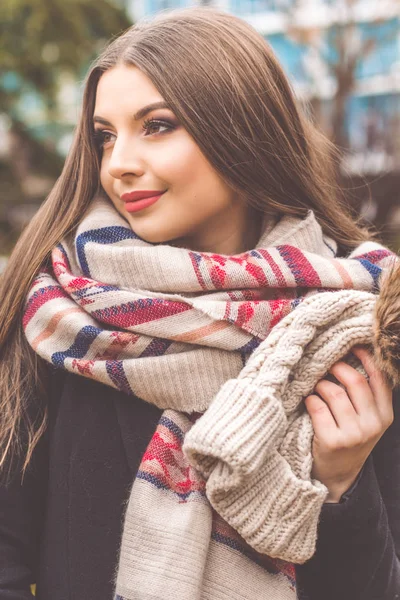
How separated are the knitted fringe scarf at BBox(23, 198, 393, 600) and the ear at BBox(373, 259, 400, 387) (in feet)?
0.10

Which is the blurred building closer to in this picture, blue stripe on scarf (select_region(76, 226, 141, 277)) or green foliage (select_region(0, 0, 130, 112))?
green foliage (select_region(0, 0, 130, 112))

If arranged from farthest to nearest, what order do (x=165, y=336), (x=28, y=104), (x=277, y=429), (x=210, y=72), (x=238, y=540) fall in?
(x=28, y=104), (x=210, y=72), (x=165, y=336), (x=238, y=540), (x=277, y=429)

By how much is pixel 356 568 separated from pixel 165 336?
24.9 inches

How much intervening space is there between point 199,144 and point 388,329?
0.60m

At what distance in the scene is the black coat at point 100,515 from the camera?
1413mm

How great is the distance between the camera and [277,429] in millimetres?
1226

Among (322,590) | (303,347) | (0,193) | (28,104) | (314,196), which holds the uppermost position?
(314,196)

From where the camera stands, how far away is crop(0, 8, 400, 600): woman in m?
1.36

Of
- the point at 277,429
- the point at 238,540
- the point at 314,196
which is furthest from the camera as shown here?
the point at 314,196

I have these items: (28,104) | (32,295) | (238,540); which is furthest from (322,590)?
(28,104)

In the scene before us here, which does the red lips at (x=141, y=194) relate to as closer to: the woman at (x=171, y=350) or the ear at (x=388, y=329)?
the woman at (x=171, y=350)

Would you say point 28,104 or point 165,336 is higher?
point 165,336

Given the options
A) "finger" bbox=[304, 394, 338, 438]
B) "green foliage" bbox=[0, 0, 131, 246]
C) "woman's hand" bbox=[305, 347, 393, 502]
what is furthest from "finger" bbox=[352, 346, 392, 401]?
"green foliage" bbox=[0, 0, 131, 246]

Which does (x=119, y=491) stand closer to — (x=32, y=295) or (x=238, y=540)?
(x=238, y=540)
